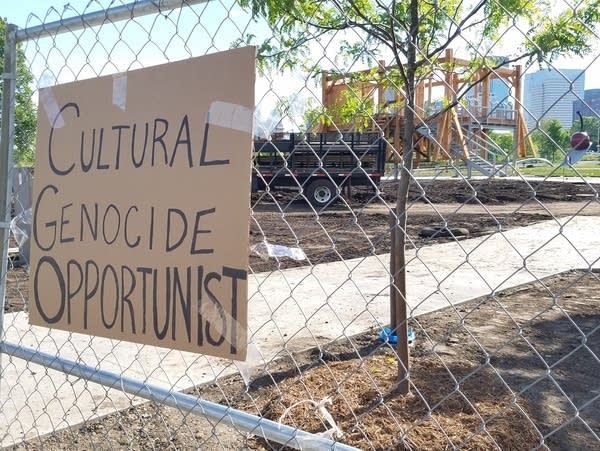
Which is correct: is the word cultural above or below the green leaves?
below

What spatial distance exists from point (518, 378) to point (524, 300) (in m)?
2.44

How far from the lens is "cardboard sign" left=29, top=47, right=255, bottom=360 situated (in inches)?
75.8

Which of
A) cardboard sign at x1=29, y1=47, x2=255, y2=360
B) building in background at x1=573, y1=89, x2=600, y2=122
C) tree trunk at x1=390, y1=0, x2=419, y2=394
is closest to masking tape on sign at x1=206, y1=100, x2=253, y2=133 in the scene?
cardboard sign at x1=29, y1=47, x2=255, y2=360

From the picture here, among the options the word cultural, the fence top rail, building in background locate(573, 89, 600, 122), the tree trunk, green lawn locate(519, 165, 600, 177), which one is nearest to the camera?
building in background locate(573, 89, 600, 122)

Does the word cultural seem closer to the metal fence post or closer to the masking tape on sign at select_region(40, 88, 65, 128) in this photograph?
the masking tape on sign at select_region(40, 88, 65, 128)

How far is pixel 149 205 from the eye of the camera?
6.94ft

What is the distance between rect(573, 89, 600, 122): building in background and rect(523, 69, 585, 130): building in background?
2 centimetres

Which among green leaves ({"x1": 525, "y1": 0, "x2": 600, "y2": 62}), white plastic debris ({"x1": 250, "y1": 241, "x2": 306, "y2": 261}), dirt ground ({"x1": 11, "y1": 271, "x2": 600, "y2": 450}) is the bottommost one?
dirt ground ({"x1": 11, "y1": 271, "x2": 600, "y2": 450})

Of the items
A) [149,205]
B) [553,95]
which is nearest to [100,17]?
[149,205]

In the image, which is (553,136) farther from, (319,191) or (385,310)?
(319,191)

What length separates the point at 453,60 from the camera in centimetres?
332

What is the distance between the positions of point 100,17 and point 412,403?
99.2 inches

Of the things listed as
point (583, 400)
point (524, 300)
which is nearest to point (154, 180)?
point (583, 400)

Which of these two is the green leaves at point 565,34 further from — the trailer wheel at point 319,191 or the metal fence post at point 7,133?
the trailer wheel at point 319,191
